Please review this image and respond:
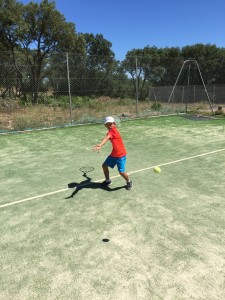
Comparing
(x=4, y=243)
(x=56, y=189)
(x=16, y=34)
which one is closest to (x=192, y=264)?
(x=4, y=243)

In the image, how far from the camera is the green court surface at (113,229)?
3.08 meters

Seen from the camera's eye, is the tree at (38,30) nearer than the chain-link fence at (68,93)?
No

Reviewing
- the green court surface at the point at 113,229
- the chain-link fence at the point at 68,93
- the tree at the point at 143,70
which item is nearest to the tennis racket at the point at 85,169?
the green court surface at the point at 113,229

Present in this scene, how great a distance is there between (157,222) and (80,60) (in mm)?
13319

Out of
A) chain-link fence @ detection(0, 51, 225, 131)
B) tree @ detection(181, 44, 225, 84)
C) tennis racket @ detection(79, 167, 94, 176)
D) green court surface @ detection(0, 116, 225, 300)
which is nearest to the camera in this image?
green court surface @ detection(0, 116, 225, 300)

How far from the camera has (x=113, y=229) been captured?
421 cm

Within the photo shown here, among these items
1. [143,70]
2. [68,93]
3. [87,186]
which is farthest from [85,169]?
[143,70]

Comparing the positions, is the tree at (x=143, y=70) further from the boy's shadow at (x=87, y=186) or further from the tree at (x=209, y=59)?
the tree at (x=209, y=59)

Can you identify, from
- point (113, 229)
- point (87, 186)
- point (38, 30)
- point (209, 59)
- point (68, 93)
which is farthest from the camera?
point (209, 59)

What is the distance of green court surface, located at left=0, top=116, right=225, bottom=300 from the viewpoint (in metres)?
3.08

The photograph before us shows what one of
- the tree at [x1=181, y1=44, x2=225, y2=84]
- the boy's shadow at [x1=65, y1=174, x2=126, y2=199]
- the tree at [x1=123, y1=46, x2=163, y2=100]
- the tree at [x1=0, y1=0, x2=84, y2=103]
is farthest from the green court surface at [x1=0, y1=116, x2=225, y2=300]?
the tree at [x1=181, y1=44, x2=225, y2=84]

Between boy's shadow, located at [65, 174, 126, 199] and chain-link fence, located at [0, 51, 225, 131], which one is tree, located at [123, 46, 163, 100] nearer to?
chain-link fence, located at [0, 51, 225, 131]

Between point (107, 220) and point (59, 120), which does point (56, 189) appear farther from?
point (59, 120)

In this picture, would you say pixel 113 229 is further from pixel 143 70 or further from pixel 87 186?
pixel 143 70
